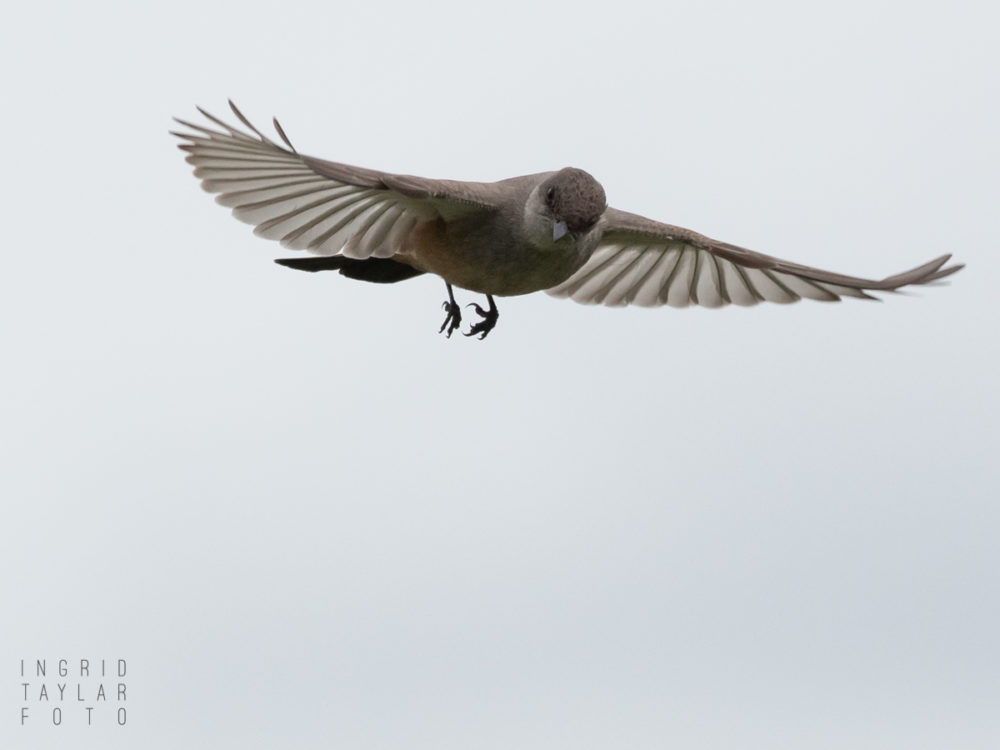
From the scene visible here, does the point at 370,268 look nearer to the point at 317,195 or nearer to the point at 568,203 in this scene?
the point at 317,195

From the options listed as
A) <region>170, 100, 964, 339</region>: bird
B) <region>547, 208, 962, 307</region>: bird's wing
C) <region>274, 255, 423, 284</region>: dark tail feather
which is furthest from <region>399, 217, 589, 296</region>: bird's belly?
<region>547, 208, 962, 307</region>: bird's wing

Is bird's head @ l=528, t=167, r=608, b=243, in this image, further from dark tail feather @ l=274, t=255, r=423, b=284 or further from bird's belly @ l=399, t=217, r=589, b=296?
dark tail feather @ l=274, t=255, r=423, b=284

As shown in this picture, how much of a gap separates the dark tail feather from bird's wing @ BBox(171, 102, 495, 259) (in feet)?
2.89

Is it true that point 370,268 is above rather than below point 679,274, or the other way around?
below

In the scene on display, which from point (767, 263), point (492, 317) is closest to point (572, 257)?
point (492, 317)

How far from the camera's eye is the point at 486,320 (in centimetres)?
1213

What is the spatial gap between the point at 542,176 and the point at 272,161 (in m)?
2.21

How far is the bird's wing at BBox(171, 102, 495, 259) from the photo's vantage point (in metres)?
9.75

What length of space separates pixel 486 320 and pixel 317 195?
7.54 feet

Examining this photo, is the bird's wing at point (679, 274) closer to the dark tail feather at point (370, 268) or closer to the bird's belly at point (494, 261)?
the bird's belly at point (494, 261)

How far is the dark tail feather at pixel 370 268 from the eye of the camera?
38.5ft

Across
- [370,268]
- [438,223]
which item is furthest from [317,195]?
[370,268]

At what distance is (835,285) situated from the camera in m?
12.2

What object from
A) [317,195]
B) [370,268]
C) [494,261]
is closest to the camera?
[317,195]
